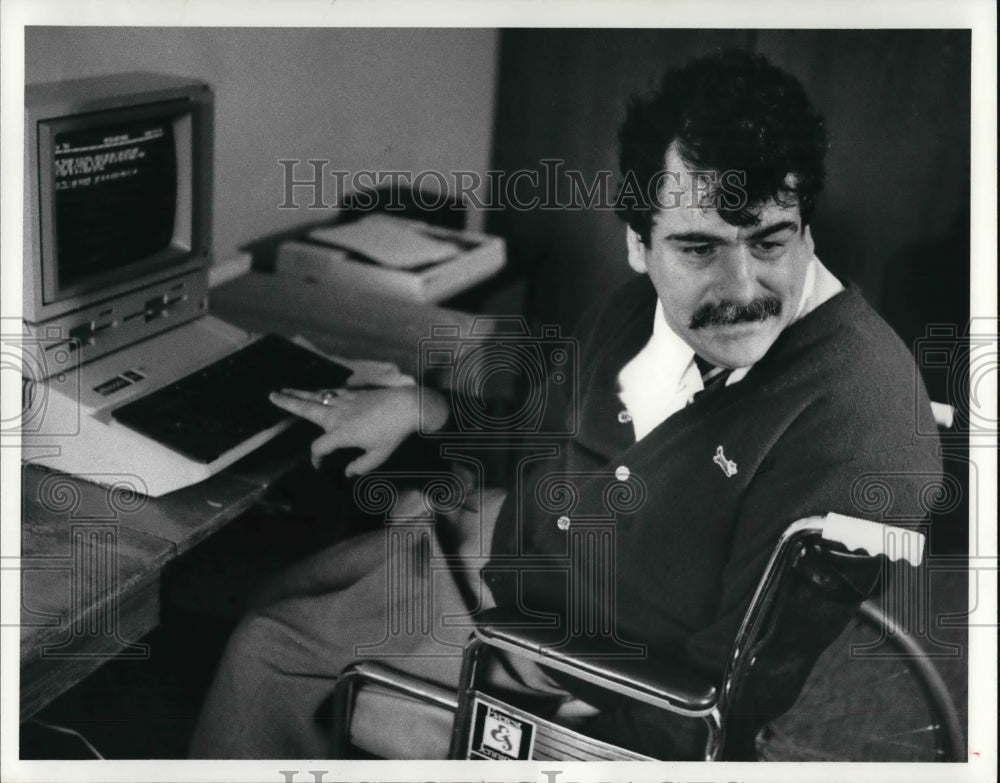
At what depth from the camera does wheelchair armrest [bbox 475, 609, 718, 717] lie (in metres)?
1.41

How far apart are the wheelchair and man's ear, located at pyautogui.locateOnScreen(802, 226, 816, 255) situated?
356 mm

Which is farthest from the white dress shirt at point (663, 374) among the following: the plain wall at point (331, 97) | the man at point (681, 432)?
the plain wall at point (331, 97)

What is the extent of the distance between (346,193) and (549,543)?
1.84 ft

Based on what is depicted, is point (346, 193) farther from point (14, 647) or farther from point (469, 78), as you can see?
point (14, 647)

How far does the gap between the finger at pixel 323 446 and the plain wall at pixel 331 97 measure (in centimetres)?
33

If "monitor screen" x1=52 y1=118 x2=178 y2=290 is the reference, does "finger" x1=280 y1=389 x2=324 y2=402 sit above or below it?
below

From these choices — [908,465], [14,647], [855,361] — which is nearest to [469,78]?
[855,361]

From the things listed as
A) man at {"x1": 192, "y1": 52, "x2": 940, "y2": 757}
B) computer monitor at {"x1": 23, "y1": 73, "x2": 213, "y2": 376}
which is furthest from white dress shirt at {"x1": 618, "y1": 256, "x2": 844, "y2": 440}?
computer monitor at {"x1": 23, "y1": 73, "x2": 213, "y2": 376}

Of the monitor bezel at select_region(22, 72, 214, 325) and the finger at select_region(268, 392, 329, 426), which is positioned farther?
the finger at select_region(268, 392, 329, 426)

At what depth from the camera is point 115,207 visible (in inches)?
Answer: 57.5

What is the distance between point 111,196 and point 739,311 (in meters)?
0.83

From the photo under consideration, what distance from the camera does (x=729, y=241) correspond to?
4.92 ft

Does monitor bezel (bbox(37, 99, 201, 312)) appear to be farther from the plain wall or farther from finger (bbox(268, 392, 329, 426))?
finger (bbox(268, 392, 329, 426))

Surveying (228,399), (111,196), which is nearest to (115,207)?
(111,196)
